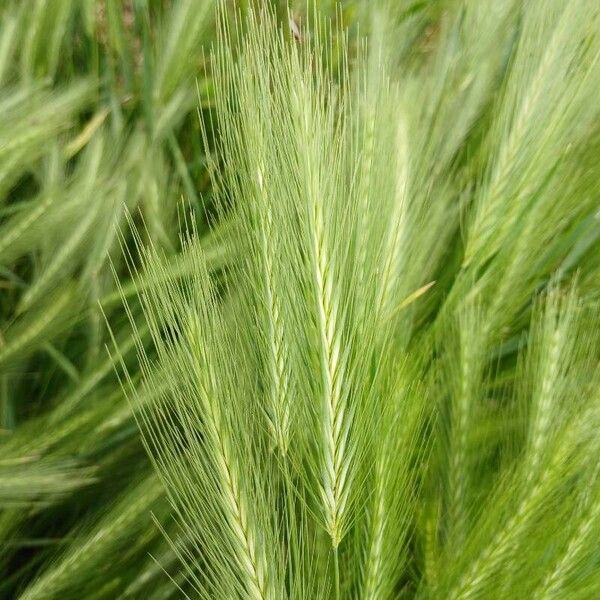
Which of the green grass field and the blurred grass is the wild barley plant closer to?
the green grass field

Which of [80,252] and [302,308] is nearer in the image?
[302,308]

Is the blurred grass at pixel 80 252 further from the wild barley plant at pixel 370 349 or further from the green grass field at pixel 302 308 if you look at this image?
the wild barley plant at pixel 370 349

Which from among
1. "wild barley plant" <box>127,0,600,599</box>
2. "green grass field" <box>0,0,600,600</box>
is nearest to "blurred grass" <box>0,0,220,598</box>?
"green grass field" <box>0,0,600,600</box>

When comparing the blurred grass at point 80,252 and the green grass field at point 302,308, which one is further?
the blurred grass at point 80,252

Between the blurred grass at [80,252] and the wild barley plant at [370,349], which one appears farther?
the blurred grass at [80,252]

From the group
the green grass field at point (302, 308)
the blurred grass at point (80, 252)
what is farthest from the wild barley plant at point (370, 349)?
the blurred grass at point (80, 252)

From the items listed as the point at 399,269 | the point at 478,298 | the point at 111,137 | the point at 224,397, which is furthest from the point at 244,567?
the point at 111,137

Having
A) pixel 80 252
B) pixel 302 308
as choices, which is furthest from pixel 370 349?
pixel 80 252

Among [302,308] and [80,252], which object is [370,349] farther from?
[80,252]
